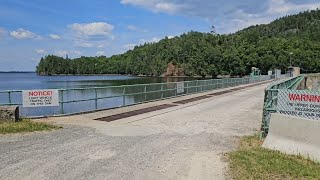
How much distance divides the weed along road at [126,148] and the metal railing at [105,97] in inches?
68.9

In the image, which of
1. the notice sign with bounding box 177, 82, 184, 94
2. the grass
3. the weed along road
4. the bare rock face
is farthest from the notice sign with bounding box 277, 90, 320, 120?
the notice sign with bounding box 177, 82, 184, 94

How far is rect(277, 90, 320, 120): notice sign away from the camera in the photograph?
10852mm

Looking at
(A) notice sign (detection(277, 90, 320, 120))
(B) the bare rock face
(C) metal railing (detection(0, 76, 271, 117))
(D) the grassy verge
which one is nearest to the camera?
(A) notice sign (detection(277, 90, 320, 120))

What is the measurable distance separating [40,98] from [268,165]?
1038 cm

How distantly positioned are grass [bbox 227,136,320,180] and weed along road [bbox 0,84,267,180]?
1.13ft

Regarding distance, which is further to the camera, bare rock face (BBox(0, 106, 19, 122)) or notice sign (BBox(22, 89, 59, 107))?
notice sign (BBox(22, 89, 59, 107))

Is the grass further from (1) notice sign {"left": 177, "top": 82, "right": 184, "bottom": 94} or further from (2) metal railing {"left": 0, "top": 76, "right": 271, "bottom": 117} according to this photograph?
(1) notice sign {"left": 177, "top": 82, "right": 184, "bottom": 94}

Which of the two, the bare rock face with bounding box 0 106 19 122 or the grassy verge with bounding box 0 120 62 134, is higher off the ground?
the bare rock face with bounding box 0 106 19 122

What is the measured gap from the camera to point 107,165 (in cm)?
801

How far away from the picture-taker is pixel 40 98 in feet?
51.1

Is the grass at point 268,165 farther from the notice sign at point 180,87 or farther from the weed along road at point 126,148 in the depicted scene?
the notice sign at point 180,87

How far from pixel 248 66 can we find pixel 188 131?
148 metres

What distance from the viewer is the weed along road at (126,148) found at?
24.7 feet

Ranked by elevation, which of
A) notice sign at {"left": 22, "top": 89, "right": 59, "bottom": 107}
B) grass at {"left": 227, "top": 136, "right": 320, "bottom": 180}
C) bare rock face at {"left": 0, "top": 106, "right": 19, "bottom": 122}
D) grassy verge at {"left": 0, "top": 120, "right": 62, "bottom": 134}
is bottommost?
grass at {"left": 227, "top": 136, "right": 320, "bottom": 180}
